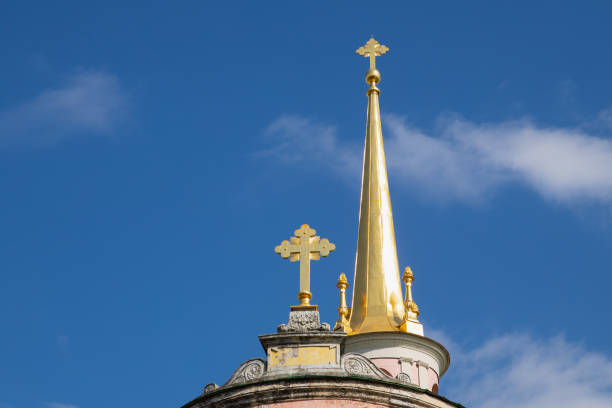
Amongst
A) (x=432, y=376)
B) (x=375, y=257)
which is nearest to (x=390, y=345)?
(x=432, y=376)

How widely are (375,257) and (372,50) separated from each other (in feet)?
29.5

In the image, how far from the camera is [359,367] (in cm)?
1914

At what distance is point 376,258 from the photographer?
115 feet

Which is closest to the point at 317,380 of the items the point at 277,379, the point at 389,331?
the point at 277,379

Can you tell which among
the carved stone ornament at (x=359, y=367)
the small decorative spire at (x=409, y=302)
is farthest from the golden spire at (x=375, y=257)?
the carved stone ornament at (x=359, y=367)

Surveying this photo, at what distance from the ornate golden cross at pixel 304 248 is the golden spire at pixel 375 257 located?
1280 cm

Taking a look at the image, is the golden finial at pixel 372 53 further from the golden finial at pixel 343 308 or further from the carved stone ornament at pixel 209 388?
the carved stone ornament at pixel 209 388

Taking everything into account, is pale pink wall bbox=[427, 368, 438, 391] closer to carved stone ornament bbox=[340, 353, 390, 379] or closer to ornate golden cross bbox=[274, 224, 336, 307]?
ornate golden cross bbox=[274, 224, 336, 307]

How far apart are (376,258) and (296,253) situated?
1437 cm

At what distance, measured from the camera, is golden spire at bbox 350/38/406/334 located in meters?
33.6

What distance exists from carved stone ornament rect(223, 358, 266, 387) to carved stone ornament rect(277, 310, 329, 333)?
2.26 ft

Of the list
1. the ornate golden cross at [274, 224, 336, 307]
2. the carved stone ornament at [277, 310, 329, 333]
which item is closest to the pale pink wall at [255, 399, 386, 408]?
the carved stone ornament at [277, 310, 329, 333]

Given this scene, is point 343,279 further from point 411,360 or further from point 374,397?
point 374,397

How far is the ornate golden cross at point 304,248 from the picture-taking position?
20.7 metres
